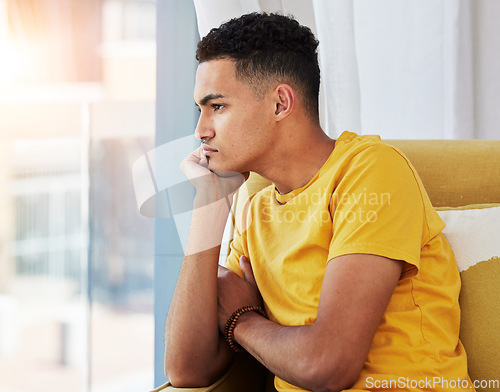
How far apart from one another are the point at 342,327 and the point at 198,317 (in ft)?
1.06

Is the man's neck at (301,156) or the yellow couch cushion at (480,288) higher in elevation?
the man's neck at (301,156)

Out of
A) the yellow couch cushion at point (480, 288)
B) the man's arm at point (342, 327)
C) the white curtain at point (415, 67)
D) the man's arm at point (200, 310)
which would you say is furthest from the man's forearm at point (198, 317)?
the white curtain at point (415, 67)

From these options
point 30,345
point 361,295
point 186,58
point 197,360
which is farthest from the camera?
point 30,345

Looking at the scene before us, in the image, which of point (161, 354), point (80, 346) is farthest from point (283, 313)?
point (80, 346)

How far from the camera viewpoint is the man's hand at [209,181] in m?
1.08

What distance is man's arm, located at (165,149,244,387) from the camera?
3.30 ft

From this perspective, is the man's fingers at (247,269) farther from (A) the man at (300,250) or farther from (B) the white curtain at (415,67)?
(B) the white curtain at (415,67)

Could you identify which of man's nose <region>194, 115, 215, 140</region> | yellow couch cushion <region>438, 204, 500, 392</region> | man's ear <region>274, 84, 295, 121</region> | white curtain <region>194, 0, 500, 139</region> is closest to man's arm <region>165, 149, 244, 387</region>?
man's nose <region>194, 115, 215, 140</region>

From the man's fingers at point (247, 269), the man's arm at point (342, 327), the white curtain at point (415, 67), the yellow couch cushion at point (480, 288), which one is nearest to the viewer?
the man's arm at point (342, 327)

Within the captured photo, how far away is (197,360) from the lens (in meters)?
1.00

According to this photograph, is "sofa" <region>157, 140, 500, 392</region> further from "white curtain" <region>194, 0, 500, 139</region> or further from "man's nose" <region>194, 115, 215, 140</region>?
"white curtain" <region>194, 0, 500, 139</region>

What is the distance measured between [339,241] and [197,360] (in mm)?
368

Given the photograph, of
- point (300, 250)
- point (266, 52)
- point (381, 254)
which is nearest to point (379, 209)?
point (381, 254)

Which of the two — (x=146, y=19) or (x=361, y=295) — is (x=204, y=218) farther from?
(x=146, y=19)
